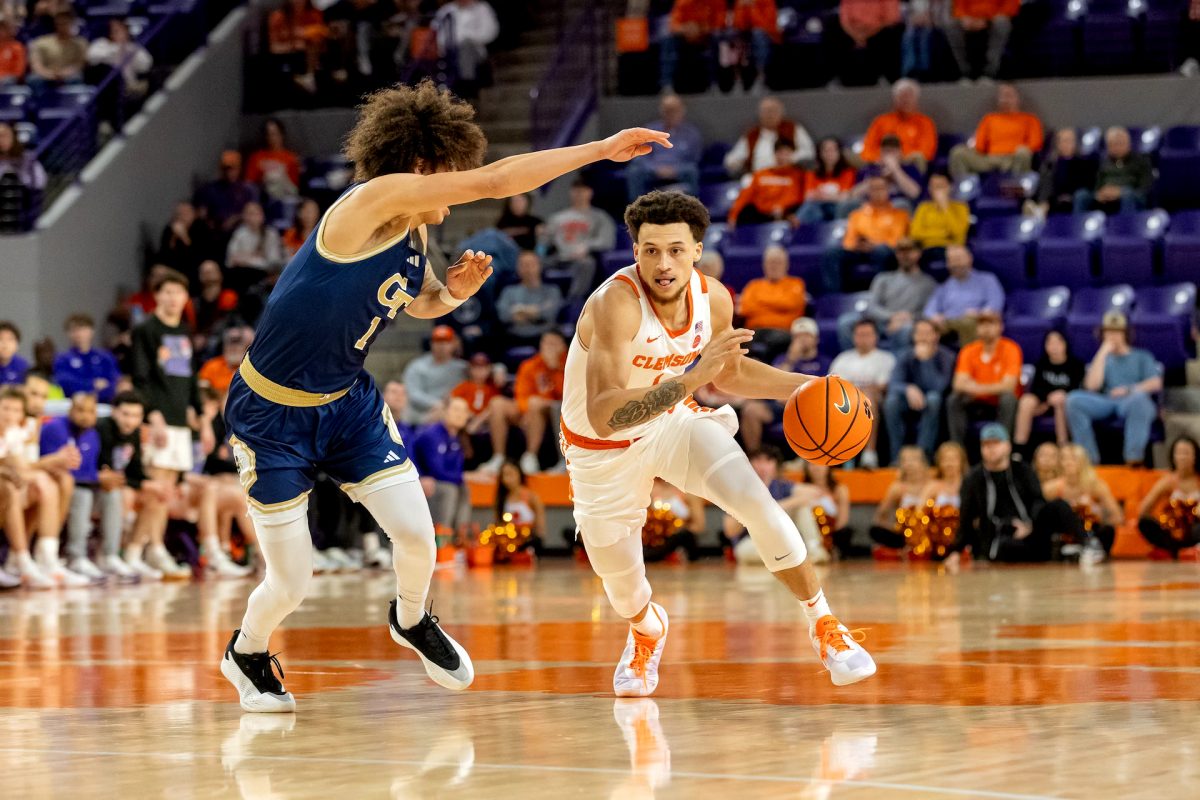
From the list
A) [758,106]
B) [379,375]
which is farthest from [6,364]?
[758,106]

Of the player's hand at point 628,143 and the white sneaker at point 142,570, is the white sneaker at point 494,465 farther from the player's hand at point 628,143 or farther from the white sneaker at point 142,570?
the player's hand at point 628,143

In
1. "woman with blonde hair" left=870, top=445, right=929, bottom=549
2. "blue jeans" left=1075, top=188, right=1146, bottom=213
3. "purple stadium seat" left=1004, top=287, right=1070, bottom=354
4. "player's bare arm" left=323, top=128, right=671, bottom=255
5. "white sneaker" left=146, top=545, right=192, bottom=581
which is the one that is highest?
"player's bare arm" left=323, top=128, right=671, bottom=255

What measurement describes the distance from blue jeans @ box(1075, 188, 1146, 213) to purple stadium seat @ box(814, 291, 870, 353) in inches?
79.5

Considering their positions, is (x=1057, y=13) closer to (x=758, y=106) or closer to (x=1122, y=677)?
(x=758, y=106)

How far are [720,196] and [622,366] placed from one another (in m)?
11.6

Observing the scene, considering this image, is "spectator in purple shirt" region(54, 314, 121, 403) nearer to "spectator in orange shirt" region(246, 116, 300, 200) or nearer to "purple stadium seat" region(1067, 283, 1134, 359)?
"spectator in orange shirt" region(246, 116, 300, 200)

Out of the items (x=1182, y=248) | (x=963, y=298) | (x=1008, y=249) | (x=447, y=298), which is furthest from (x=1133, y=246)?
(x=447, y=298)

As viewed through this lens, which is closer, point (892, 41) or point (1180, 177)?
point (1180, 177)

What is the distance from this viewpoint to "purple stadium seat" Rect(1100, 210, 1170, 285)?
14820mm

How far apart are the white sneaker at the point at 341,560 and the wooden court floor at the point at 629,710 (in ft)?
14.6

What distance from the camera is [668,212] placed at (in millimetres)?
Answer: 5812

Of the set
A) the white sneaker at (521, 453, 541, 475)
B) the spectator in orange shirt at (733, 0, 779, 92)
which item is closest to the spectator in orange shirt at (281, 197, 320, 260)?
the white sneaker at (521, 453, 541, 475)

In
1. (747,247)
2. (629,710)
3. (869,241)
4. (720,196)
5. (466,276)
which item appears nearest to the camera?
(629,710)

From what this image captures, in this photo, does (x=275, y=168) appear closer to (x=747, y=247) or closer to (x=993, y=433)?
(x=747, y=247)
